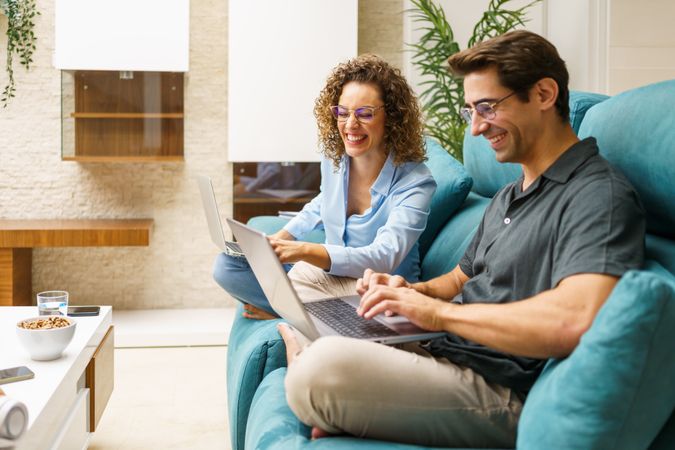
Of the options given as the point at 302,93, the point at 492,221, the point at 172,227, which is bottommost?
the point at 172,227

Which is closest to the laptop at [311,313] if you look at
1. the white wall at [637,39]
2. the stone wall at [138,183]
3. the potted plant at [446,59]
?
the potted plant at [446,59]

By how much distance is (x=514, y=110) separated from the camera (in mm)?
1421

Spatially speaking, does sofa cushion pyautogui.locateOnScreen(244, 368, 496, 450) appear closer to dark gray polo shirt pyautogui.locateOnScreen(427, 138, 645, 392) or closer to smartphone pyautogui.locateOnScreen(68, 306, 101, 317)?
dark gray polo shirt pyautogui.locateOnScreen(427, 138, 645, 392)

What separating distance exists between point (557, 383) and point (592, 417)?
2.8 inches

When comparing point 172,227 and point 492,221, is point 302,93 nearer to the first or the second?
point 172,227

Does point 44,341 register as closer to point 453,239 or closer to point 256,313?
point 256,313

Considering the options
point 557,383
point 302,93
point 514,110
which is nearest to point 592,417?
point 557,383

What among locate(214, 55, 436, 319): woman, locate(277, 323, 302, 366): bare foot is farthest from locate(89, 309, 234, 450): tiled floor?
locate(277, 323, 302, 366): bare foot

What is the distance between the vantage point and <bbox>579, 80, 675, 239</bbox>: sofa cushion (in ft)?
4.17

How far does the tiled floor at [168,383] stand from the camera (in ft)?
8.10

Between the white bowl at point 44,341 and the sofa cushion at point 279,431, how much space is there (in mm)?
508

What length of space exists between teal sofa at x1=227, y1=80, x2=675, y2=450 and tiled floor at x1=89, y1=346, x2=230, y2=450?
1.42 ft

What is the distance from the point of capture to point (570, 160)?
136cm

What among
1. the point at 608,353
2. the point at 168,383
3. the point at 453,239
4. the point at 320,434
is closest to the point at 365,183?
the point at 453,239
